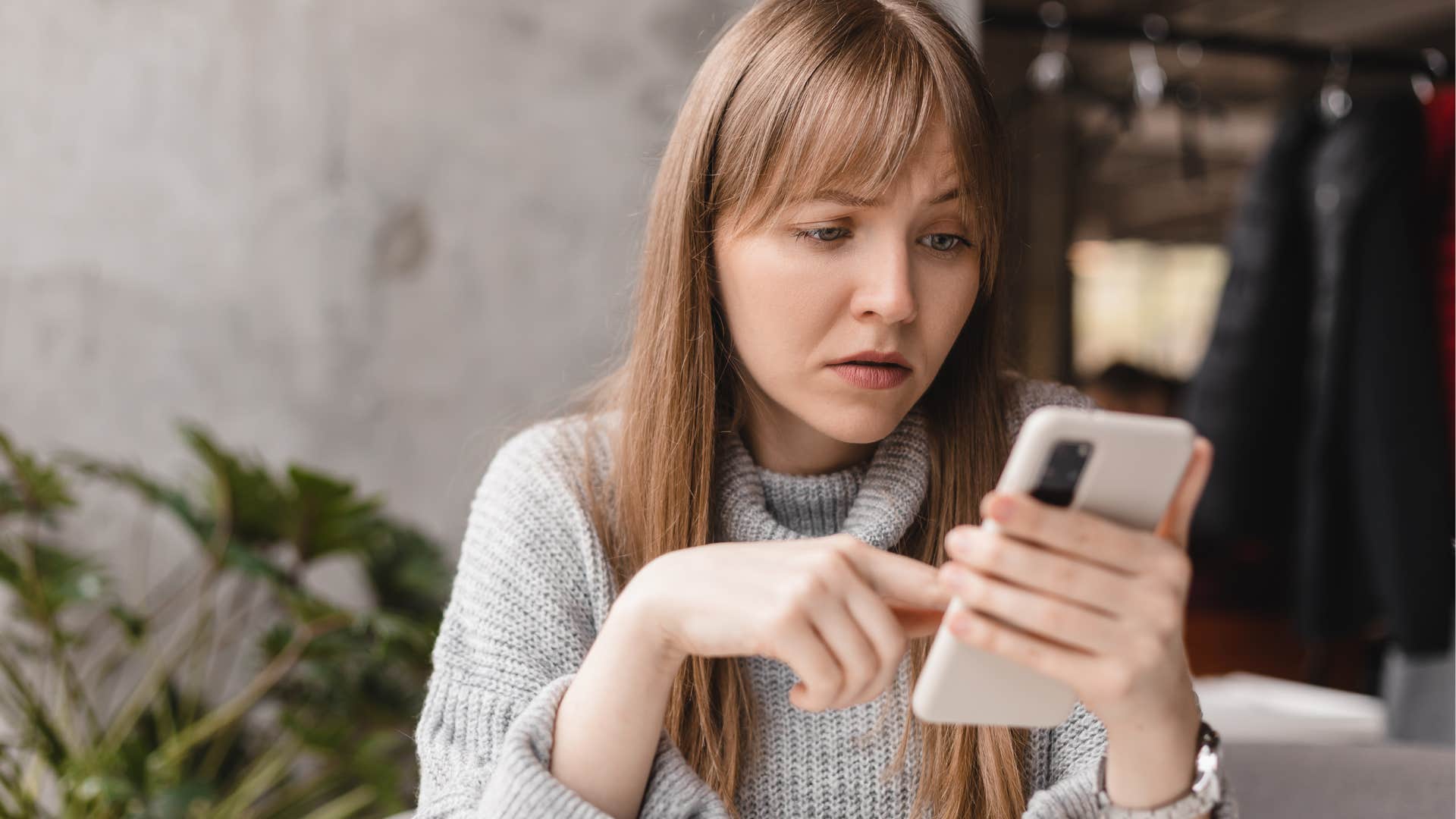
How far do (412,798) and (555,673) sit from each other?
1333 millimetres

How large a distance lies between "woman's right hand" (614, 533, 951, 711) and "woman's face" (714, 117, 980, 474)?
0.24 m

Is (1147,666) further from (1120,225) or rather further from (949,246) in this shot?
(1120,225)

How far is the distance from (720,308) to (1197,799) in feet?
1.85

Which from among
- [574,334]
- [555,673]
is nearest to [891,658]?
[555,673]

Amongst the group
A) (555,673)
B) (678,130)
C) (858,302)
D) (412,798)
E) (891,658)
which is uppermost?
(678,130)

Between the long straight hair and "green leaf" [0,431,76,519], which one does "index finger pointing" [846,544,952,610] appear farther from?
Result: "green leaf" [0,431,76,519]

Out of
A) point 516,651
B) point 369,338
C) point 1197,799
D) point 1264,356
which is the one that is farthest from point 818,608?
point 1264,356

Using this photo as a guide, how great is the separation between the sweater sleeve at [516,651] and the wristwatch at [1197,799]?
28cm

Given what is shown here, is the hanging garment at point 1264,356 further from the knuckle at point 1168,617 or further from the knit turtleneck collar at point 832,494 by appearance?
the knuckle at point 1168,617

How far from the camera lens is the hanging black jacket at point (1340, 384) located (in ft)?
7.77

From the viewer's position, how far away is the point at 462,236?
2.51 m

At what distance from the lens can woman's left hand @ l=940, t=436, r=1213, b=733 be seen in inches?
24.5

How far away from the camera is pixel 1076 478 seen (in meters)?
0.62

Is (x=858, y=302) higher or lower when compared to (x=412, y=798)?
higher
